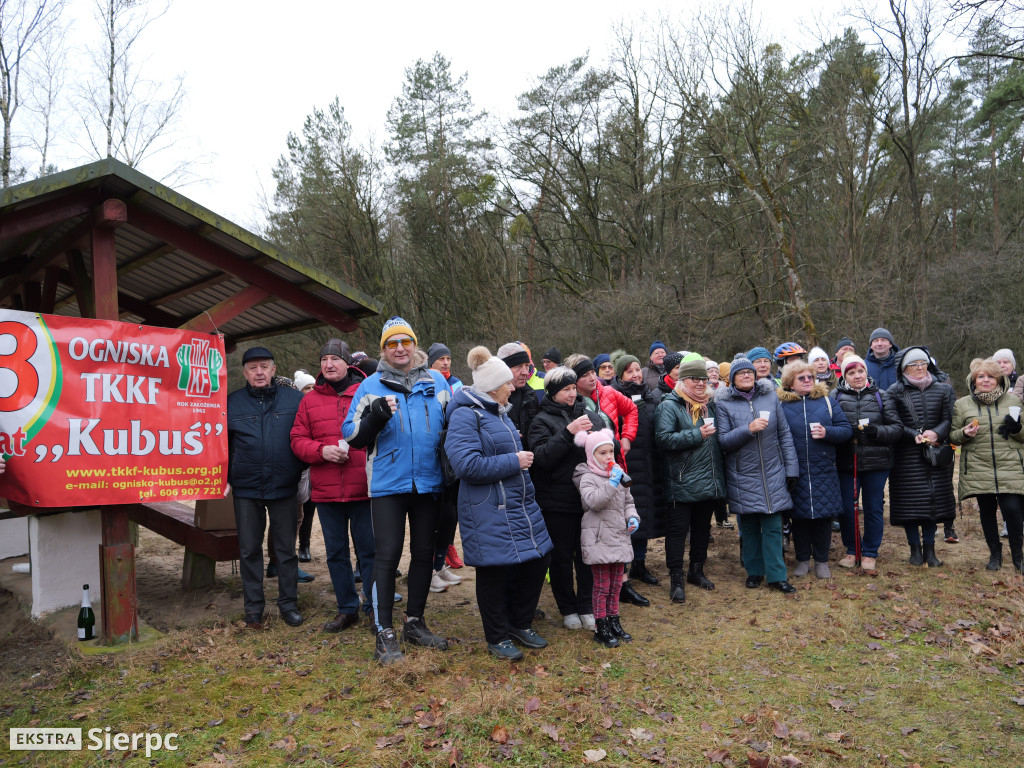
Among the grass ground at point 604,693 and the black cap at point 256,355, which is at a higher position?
the black cap at point 256,355

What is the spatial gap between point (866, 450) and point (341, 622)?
15.7 feet

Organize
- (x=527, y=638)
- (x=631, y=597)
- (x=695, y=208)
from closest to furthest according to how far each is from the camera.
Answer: (x=527, y=638)
(x=631, y=597)
(x=695, y=208)

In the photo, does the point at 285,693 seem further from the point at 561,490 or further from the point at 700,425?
the point at 700,425

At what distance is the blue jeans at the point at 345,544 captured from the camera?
5203mm

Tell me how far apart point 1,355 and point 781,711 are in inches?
207

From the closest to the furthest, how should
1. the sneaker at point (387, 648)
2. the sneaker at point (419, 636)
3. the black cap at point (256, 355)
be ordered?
the sneaker at point (387, 648), the sneaker at point (419, 636), the black cap at point (256, 355)

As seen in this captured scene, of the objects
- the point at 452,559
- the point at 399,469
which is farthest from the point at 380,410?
the point at 452,559

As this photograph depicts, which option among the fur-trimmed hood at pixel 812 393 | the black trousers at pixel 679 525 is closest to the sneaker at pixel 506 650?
the black trousers at pixel 679 525

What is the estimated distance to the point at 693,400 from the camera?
579cm

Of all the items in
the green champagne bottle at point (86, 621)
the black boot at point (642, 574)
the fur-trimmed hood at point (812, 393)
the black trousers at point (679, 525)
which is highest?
the fur-trimmed hood at point (812, 393)

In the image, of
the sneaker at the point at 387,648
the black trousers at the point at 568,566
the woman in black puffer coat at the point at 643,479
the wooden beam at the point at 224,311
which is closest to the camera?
the sneaker at the point at 387,648

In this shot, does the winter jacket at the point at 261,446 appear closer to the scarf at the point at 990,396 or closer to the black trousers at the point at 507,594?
the black trousers at the point at 507,594

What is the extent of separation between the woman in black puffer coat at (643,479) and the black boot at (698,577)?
0.34 m

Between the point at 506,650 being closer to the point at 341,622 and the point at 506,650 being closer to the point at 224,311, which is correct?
the point at 341,622
